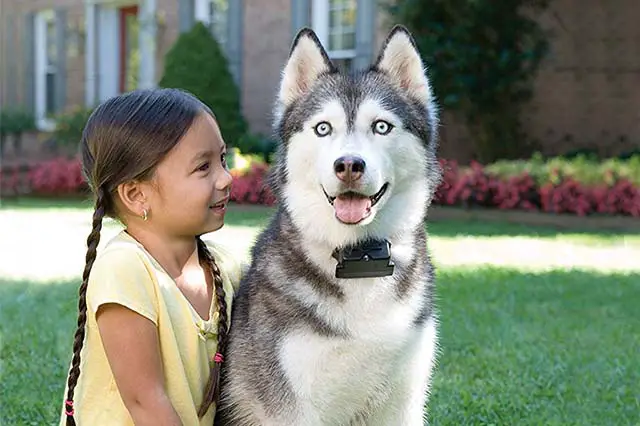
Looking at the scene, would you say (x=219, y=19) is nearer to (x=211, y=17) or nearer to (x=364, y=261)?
(x=211, y=17)

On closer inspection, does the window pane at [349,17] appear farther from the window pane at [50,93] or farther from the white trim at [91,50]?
the window pane at [50,93]

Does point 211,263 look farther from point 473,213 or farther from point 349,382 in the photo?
point 473,213

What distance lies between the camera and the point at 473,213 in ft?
34.7

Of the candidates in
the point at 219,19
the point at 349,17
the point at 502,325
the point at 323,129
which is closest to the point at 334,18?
the point at 349,17

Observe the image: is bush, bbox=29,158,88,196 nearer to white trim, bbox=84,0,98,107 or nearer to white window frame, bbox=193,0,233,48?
white trim, bbox=84,0,98,107

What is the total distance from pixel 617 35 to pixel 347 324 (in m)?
10.5

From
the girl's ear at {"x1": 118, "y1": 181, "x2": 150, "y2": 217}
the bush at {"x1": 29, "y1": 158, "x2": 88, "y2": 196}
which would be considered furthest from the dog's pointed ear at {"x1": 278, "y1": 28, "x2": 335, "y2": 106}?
the bush at {"x1": 29, "y1": 158, "x2": 88, "y2": 196}

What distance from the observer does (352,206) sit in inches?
99.5

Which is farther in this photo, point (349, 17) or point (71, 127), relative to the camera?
point (71, 127)

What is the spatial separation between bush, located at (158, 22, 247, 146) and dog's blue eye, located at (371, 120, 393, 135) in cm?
1119

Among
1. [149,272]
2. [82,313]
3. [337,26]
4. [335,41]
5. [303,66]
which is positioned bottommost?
[82,313]

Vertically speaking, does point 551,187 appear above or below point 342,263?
below

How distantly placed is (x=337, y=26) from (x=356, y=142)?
451 inches

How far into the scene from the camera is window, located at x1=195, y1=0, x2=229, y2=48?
50.2ft
